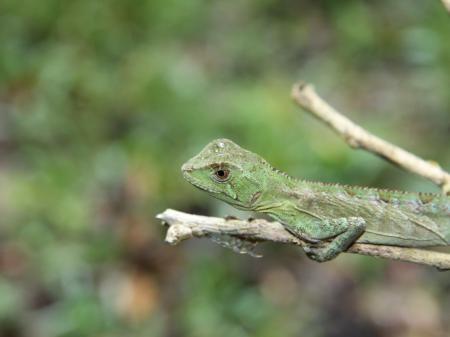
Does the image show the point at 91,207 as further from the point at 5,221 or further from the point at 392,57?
the point at 392,57

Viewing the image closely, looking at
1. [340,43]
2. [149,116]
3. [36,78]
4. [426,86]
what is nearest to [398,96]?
[426,86]

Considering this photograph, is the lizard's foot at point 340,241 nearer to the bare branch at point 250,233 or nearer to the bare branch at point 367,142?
the bare branch at point 250,233

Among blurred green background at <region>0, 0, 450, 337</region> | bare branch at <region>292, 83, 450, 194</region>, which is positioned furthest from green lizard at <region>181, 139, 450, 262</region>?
blurred green background at <region>0, 0, 450, 337</region>

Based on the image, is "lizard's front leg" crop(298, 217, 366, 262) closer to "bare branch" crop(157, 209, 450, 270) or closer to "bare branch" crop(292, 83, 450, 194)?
"bare branch" crop(157, 209, 450, 270)

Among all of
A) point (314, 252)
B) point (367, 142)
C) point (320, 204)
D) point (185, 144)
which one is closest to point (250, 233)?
point (314, 252)

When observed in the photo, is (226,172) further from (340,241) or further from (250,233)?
(340,241)

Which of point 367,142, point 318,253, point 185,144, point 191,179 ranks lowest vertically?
point 318,253
